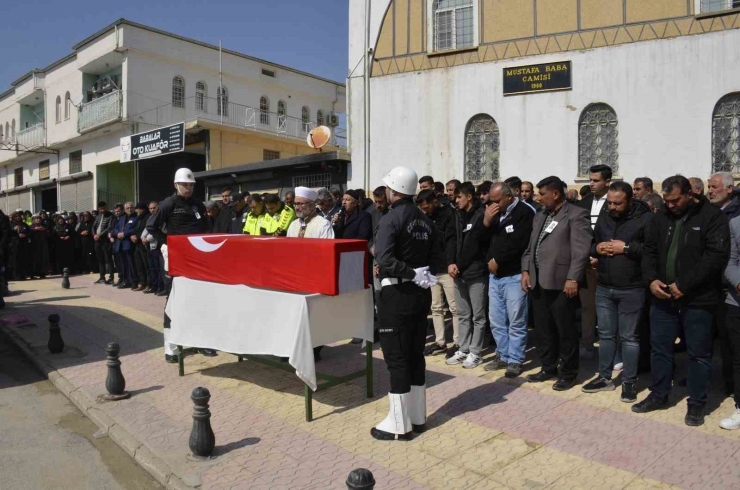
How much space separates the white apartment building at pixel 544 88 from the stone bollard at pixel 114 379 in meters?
11.2

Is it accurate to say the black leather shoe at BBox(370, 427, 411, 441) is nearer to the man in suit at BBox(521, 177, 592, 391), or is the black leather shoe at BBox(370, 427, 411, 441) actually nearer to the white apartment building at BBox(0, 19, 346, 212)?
the man in suit at BBox(521, 177, 592, 391)

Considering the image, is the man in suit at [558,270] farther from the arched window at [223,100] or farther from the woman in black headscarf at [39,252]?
the arched window at [223,100]

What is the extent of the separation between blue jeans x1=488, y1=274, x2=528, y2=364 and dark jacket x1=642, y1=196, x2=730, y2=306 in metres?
1.64

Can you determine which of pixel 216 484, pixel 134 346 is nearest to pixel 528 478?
pixel 216 484

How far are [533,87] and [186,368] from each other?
11.3 metres

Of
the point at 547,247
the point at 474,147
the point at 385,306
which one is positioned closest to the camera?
the point at 385,306

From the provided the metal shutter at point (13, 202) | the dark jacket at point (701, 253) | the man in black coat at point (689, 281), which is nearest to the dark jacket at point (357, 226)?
the man in black coat at point (689, 281)

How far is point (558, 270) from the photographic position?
5.98 m

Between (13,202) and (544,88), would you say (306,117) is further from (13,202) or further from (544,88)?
(13,202)

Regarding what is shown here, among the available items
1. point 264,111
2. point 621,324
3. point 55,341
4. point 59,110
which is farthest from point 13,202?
point 621,324

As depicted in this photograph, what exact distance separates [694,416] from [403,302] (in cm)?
275

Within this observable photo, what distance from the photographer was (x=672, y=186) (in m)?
5.05

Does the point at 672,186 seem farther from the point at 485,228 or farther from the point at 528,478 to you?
the point at 528,478

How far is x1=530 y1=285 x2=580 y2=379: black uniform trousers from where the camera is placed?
19.7 ft
